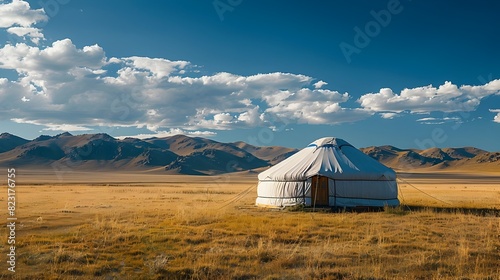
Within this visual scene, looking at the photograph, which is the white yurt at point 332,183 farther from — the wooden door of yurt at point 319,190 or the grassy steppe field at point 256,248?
the grassy steppe field at point 256,248

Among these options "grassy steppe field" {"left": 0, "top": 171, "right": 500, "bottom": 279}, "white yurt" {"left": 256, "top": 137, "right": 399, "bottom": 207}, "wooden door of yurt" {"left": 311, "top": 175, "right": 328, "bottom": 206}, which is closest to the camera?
"grassy steppe field" {"left": 0, "top": 171, "right": 500, "bottom": 279}

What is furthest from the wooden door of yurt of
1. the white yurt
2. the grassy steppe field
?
the grassy steppe field

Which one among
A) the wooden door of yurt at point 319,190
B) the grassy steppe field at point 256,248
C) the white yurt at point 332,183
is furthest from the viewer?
the wooden door of yurt at point 319,190

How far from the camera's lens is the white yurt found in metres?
21.1

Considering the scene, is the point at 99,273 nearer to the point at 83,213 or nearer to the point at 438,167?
the point at 83,213

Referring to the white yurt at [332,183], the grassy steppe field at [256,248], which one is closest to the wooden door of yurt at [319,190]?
the white yurt at [332,183]

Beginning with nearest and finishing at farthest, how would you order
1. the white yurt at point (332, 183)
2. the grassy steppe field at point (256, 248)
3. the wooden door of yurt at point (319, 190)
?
the grassy steppe field at point (256, 248) → the white yurt at point (332, 183) → the wooden door of yurt at point (319, 190)

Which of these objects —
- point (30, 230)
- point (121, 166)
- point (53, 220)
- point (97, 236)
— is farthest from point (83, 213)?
point (121, 166)

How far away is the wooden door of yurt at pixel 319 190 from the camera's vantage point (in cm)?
2130

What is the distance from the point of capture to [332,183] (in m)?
21.4

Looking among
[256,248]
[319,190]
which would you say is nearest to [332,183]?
[319,190]

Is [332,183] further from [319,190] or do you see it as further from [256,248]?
[256,248]

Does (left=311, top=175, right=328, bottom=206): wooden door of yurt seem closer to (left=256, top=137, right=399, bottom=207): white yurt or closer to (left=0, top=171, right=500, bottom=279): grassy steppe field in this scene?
(left=256, top=137, right=399, bottom=207): white yurt

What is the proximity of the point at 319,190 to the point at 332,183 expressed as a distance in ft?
2.27
